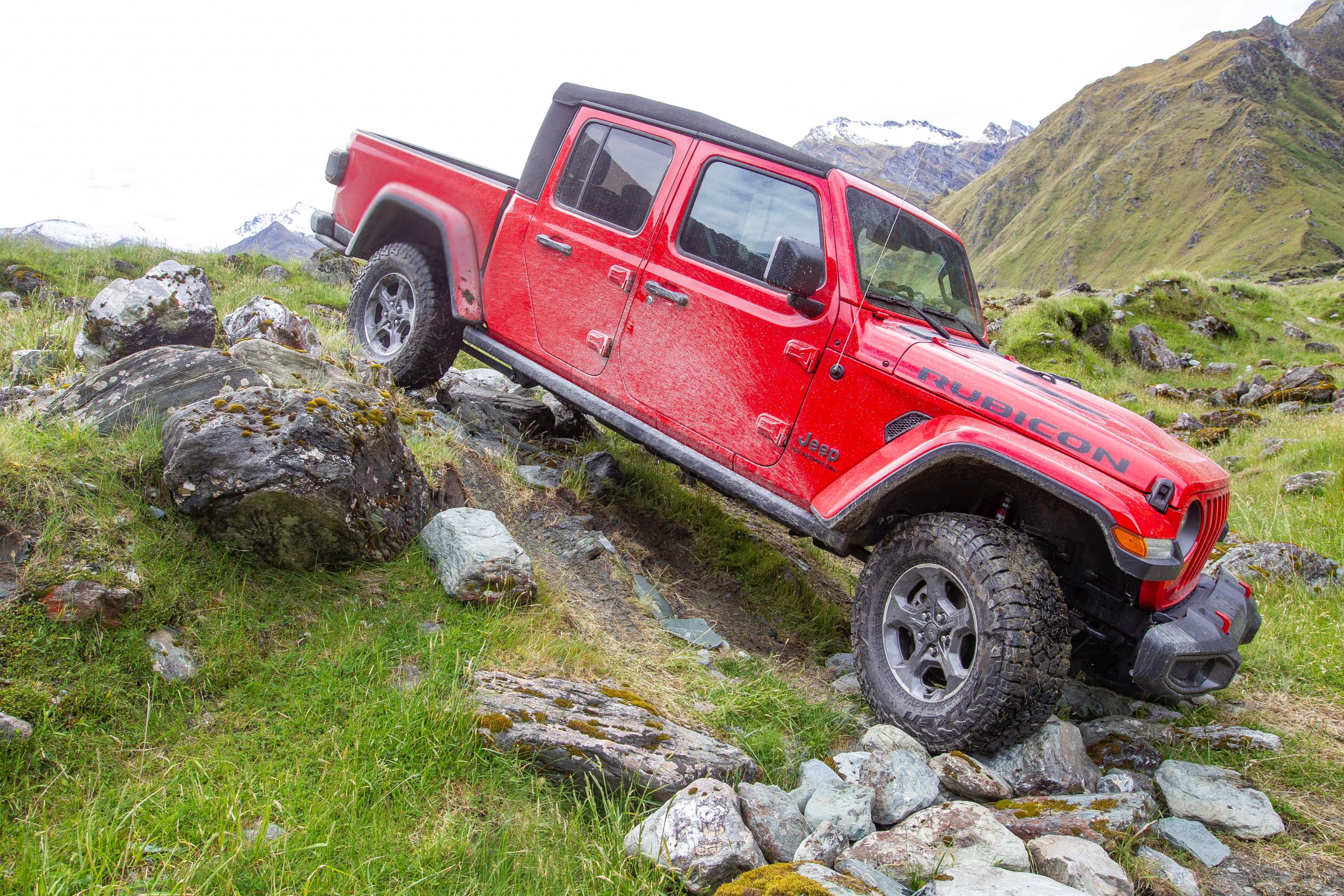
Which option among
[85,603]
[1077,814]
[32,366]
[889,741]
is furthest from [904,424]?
[32,366]

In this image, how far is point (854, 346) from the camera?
3.29 meters

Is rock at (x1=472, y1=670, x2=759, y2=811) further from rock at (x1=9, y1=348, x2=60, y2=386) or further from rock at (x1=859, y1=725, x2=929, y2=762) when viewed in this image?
rock at (x1=9, y1=348, x2=60, y2=386)

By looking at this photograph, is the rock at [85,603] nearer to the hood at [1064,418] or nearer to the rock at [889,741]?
the rock at [889,741]

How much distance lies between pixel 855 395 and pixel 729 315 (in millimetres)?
725

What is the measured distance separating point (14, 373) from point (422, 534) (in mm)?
2474

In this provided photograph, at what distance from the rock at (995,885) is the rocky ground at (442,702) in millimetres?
15

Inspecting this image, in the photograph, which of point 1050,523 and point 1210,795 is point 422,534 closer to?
point 1050,523

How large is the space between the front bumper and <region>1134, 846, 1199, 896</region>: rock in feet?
1.91

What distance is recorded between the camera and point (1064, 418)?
2.81 meters

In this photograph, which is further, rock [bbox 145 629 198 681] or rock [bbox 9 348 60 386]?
rock [bbox 9 348 60 386]

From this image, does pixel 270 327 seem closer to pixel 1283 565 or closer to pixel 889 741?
pixel 889 741

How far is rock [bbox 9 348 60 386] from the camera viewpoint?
3.95 metres

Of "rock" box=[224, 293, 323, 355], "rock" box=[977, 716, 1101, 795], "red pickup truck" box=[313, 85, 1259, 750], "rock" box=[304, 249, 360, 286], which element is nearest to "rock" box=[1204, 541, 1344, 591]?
"red pickup truck" box=[313, 85, 1259, 750]

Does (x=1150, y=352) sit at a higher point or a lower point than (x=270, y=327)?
higher
